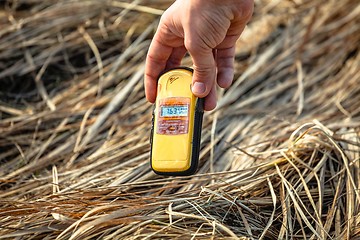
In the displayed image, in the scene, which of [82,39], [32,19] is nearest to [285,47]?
[82,39]

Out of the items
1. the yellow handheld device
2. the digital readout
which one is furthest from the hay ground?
the digital readout

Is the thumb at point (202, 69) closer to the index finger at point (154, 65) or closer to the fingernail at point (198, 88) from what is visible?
the fingernail at point (198, 88)

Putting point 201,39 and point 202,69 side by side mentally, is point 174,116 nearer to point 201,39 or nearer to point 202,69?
point 202,69

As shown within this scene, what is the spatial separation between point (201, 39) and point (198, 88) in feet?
0.59

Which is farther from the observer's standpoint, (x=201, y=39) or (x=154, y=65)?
(x=154, y=65)

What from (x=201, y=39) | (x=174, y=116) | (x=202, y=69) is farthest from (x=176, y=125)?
(x=201, y=39)

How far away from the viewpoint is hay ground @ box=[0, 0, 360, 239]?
5.14 feet

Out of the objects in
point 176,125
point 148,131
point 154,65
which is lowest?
point 148,131

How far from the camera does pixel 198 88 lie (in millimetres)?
1594

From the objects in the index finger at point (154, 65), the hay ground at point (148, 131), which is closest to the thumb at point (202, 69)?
the index finger at point (154, 65)

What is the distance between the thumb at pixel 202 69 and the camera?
147cm

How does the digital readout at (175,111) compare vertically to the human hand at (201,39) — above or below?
below

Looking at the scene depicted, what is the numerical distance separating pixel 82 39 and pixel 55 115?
0.53 m

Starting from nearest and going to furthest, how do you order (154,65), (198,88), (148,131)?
(198,88) < (154,65) < (148,131)
